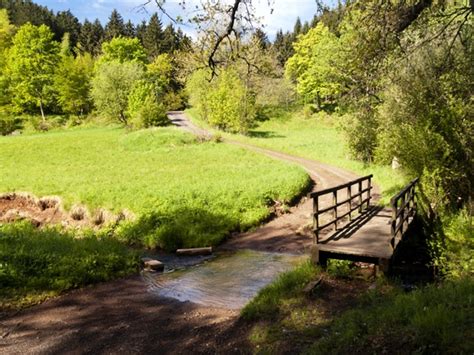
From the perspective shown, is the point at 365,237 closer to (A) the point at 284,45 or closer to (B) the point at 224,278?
(B) the point at 224,278

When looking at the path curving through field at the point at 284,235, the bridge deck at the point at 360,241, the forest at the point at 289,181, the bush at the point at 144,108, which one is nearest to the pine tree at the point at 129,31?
the bush at the point at 144,108

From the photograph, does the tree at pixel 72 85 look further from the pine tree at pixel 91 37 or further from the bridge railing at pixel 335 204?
the bridge railing at pixel 335 204

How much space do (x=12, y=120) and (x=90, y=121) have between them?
9.83 metres

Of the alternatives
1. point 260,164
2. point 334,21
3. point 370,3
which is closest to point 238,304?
point 334,21

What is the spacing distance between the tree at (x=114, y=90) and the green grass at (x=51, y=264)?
4192 cm

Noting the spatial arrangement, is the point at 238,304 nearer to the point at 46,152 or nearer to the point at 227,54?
the point at 227,54

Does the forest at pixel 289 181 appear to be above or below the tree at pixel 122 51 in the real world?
below

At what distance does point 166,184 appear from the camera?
1980cm

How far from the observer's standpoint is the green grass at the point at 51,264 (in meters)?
9.41

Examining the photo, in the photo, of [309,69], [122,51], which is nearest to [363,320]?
[309,69]

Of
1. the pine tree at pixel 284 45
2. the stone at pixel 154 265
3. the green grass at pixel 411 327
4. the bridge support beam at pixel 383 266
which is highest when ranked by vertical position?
the pine tree at pixel 284 45

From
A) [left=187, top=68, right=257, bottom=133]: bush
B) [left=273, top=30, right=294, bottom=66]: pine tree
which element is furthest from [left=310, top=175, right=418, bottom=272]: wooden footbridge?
[left=273, top=30, right=294, bottom=66]: pine tree

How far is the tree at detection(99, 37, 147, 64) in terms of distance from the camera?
2628 inches

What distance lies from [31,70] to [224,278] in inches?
2344
